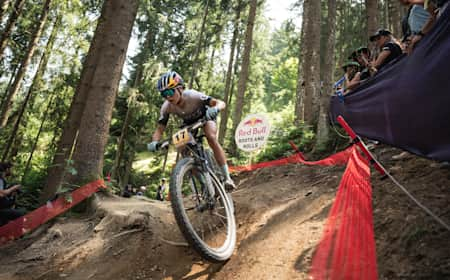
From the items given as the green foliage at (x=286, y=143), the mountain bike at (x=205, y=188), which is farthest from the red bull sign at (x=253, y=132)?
the mountain bike at (x=205, y=188)

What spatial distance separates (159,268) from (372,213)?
232 cm

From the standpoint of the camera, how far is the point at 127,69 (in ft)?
68.9

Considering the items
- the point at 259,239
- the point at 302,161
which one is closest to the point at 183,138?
the point at 259,239

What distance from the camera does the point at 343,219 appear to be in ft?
9.77

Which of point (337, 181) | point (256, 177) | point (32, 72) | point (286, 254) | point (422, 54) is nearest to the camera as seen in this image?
point (422, 54)

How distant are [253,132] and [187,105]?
384 centimetres

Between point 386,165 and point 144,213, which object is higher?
point 386,165

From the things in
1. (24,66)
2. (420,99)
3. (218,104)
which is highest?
(24,66)

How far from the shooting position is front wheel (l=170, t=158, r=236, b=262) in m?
2.78

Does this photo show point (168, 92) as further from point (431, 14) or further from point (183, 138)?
point (431, 14)

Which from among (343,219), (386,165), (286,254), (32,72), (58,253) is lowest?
(58,253)

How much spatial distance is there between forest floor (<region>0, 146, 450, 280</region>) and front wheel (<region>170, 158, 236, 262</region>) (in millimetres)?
197

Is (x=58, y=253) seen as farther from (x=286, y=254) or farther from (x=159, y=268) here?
(x=286, y=254)

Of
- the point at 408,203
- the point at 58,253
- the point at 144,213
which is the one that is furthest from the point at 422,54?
the point at 58,253
